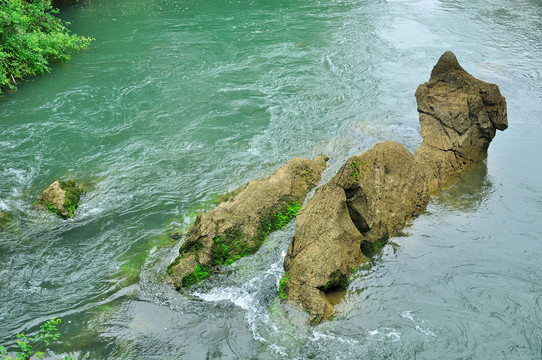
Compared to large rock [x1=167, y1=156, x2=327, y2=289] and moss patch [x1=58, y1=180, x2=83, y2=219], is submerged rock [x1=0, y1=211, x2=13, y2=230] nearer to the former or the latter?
moss patch [x1=58, y1=180, x2=83, y2=219]

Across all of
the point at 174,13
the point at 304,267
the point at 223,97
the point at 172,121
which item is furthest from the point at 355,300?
the point at 174,13

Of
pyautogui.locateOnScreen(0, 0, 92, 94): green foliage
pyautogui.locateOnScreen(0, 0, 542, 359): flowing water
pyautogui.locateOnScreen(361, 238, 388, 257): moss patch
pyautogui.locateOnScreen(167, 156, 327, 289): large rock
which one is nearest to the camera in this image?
pyautogui.locateOnScreen(0, 0, 542, 359): flowing water

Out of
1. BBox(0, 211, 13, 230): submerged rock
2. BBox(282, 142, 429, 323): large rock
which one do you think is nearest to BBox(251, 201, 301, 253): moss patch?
BBox(282, 142, 429, 323): large rock

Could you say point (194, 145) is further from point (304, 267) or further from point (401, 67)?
point (401, 67)

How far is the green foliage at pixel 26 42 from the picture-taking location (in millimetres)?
17984

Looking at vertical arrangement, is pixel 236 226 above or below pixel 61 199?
below

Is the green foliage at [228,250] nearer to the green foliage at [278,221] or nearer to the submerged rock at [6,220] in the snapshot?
the green foliage at [278,221]

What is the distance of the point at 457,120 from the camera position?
12781 mm

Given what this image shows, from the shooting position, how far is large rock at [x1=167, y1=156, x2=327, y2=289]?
941 centimetres

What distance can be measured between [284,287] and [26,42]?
15088 millimetres

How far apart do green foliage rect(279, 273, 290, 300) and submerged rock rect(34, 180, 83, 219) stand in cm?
546

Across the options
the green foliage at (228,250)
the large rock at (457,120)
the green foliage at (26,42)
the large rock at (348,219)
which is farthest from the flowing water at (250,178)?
the green foliage at (26,42)

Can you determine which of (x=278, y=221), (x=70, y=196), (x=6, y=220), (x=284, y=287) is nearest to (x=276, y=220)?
(x=278, y=221)

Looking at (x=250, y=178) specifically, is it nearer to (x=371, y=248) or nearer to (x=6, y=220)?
(x=371, y=248)
